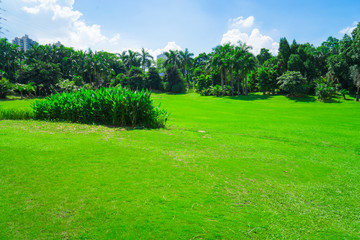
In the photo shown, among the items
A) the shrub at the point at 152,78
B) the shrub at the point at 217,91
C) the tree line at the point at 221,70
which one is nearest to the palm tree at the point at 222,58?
the tree line at the point at 221,70

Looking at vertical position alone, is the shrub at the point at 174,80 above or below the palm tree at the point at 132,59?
below

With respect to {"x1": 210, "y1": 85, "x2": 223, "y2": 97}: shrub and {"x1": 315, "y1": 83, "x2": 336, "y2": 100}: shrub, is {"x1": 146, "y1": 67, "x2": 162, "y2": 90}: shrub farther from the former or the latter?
{"x1": 315, "y1": 83, "x2": 336, "y2": 100}: shrub

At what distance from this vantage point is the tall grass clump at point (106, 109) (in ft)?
32.9

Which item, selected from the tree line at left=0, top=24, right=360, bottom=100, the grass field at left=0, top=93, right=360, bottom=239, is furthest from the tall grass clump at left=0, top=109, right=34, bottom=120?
the tree line at left=0, top=24, right=360, bottom=100

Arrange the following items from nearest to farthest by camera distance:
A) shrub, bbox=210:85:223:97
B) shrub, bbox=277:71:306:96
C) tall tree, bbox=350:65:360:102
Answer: tall tree, bbox=350:65:360:102, shrub, bbox=277:71:306:96, shrub, bbox=210:85:223:97

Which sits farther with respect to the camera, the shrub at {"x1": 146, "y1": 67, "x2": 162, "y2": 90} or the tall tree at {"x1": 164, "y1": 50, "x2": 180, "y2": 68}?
the tall tree at {"x1": 164, "y1": 50, "x2": 180, "y2": 68}

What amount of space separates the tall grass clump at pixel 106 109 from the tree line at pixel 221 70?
2114 centimetres

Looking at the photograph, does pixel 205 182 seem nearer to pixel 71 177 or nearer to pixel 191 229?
pixel 191 229

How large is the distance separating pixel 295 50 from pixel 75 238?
2188 inches

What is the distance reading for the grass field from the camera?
2.83 metres

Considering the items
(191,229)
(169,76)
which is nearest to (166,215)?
(191,229)

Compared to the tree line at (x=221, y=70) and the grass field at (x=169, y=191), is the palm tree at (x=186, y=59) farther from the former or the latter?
the grass field at (x=169, y=191)

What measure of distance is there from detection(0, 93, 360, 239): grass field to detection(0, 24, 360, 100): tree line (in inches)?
1118

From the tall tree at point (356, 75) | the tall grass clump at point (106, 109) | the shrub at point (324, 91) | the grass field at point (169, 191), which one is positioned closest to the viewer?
the grass field at point (169, 191)
